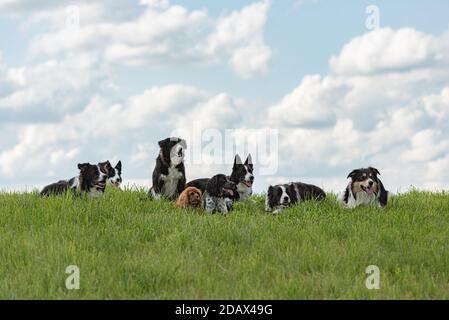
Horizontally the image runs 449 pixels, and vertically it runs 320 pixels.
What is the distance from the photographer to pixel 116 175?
18719mm

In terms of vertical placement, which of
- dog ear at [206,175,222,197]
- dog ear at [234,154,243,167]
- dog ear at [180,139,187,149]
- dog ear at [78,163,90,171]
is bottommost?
dog ear at [206,175,222,197]

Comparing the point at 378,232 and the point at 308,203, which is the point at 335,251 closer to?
the point at 378,232

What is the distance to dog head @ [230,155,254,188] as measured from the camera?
57.3 ft

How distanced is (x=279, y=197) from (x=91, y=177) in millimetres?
4960

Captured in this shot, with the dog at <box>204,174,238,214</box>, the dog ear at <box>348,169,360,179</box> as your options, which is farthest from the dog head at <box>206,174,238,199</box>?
the dog ear at <box>348,169,360,179</box>

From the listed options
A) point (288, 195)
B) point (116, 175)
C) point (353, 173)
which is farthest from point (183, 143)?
point (353, 173)

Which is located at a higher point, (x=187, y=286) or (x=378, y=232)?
(x=378, y=232)

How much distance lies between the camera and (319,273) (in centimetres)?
1094

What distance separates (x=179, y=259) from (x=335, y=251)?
9.87 ft

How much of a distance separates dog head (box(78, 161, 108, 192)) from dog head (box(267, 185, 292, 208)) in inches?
172

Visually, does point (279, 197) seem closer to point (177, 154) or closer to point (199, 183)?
point (199, 183)

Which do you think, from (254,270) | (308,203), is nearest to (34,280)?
(254,270)

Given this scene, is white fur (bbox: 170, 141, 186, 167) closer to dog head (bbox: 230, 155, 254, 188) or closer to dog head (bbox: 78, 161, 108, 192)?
dog head (bbox: 230, 155, 254, 188)
